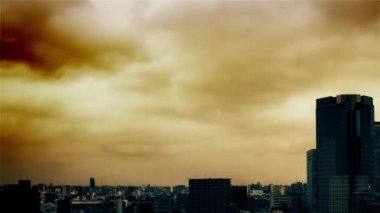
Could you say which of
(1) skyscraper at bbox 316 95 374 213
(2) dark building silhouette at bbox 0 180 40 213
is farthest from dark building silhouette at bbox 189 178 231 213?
(2) dark building silhouette at bbox 0 180 40 213

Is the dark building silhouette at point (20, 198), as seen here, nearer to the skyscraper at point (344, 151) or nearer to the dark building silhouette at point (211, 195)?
the dark building silhouette at point (211, 195)

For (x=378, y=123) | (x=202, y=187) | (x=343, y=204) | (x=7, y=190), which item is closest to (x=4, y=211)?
(x=7, y=190)

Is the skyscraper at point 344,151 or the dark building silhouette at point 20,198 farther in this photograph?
the skyscraper at point 344,151

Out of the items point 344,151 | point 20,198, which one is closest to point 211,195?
point 344,151

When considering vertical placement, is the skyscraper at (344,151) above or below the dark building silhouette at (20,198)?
above

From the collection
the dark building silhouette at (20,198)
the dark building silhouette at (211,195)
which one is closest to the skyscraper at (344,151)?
the dark building silhouette at (211,195)

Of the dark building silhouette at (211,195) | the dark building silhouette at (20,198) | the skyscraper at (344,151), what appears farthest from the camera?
the dark building silhouette at (211,195)

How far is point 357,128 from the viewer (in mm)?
182500

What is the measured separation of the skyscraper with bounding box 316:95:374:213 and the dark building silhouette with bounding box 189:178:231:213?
27.8 meters

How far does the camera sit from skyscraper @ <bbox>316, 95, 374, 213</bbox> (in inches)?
6969

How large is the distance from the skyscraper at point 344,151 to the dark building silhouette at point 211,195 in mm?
27795

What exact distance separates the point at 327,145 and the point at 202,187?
39379mm

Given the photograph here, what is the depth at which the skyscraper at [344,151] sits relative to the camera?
17700 centimetres

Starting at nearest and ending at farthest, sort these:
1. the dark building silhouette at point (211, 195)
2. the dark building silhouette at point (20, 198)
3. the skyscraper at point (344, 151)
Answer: the dark building silhouette at point (20, 198) < the skyscraper at point (344, 151) < the dark building silhouette at point (211, 195)
